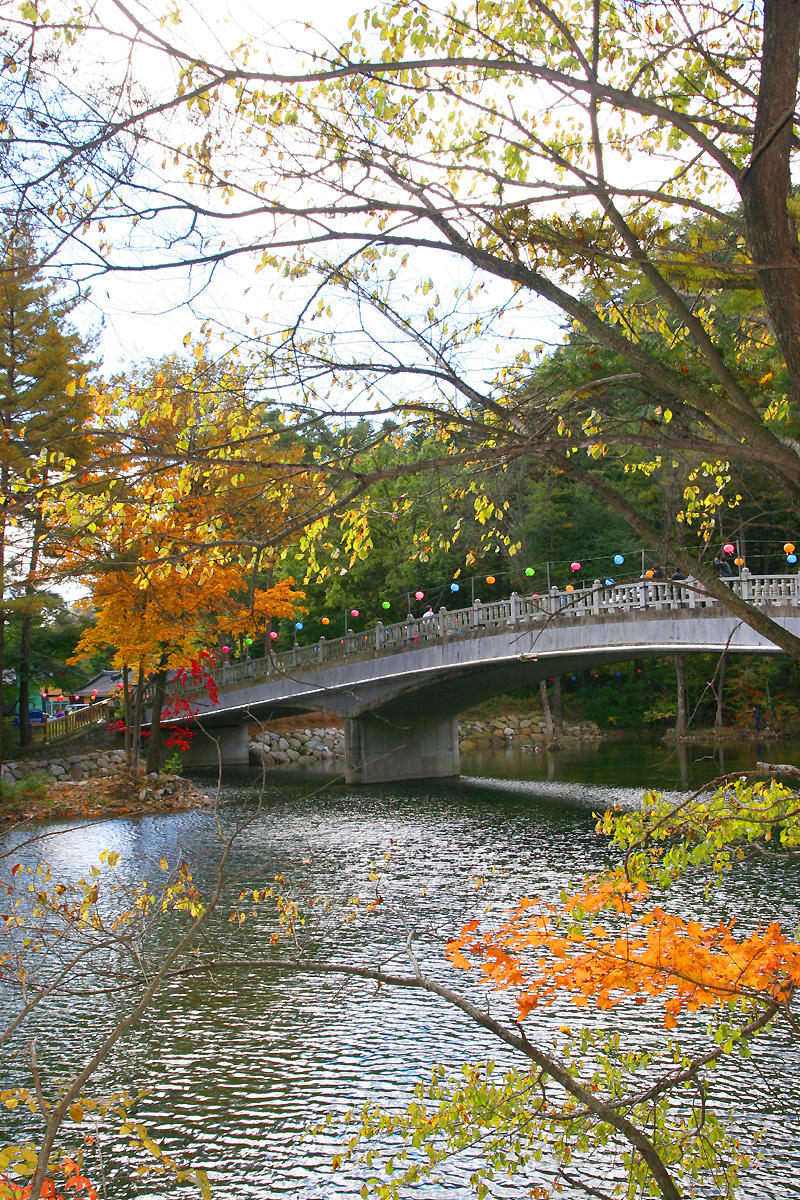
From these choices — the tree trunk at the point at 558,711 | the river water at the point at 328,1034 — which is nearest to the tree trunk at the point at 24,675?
the river water at the point at 328,1034

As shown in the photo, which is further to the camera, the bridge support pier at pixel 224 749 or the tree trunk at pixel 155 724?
the bridge support pier at pixel 224 749

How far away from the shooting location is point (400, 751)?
29812mm

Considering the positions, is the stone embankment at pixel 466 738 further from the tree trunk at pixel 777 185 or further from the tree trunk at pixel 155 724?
the tree trunk at pixel 777 185

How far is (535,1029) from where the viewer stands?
850 cm

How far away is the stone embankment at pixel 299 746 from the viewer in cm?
3947

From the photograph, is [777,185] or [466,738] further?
[466,738]

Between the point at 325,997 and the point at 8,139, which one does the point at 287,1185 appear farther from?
the point at 8,139

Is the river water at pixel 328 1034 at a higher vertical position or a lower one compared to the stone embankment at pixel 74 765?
lower

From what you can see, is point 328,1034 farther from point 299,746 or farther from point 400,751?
point 299,746

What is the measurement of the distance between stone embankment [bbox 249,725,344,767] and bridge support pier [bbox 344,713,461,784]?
7.34m

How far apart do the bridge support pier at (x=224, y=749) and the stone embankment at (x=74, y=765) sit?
17.8ft

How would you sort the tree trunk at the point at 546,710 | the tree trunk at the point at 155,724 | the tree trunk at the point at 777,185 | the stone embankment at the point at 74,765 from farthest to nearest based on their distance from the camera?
the tree trunk at the point at 546,710, the stone embankment at the point at 74,765, the tree trunk at the point at 155,724, the tree trunk at the point at 777,185

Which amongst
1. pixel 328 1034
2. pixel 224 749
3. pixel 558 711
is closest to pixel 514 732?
pixel 558 711

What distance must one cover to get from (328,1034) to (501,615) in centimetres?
1834
